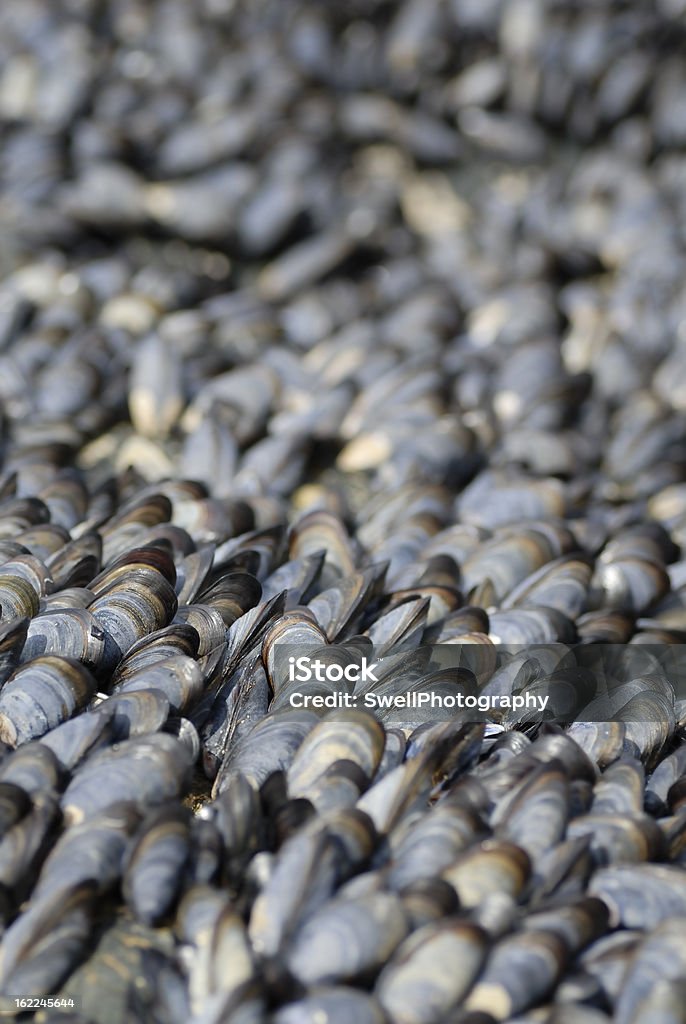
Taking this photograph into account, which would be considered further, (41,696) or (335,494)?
(335,494)

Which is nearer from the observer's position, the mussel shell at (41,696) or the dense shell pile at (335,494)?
the dense shell pile at (335,494)

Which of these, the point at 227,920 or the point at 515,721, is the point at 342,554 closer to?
the point at 515,721

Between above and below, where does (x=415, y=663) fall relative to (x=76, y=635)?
below

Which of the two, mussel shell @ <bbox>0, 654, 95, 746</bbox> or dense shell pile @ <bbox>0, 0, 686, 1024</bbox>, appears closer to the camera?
dense shell pile @ <bbox>0, 0, 686, 1024</bbox>

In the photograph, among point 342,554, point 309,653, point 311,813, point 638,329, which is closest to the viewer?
point 311,813

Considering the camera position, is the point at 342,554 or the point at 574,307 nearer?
the point at 342,554

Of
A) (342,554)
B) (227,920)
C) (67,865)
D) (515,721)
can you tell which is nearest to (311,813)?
(227,920)

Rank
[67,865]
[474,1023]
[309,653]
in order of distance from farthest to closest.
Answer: [309,653] < [67,865] < [474,1023]

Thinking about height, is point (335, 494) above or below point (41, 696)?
below
